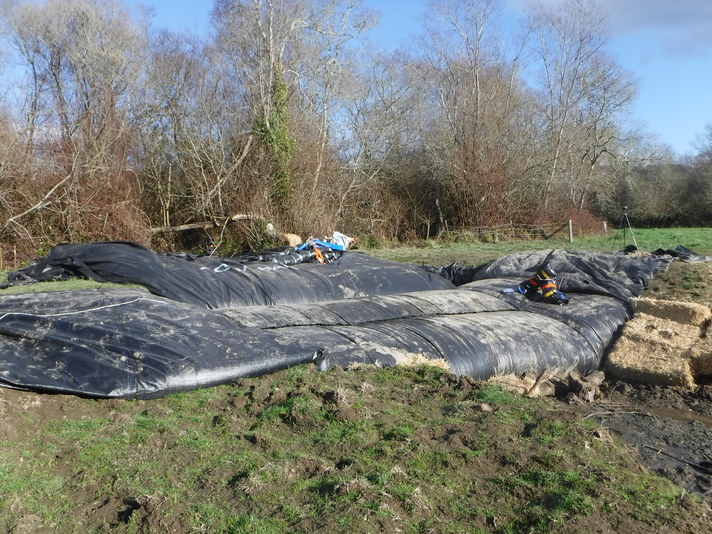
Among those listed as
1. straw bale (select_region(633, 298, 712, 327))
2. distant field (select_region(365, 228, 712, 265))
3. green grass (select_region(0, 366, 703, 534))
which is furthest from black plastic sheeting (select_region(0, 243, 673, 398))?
distant field (select_region(365, 228, 712, 265))

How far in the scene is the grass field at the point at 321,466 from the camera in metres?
3.08

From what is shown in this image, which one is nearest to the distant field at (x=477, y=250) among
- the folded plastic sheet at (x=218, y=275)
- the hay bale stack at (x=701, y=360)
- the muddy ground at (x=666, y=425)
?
the folded plastic sheet at (x=218, y=275)

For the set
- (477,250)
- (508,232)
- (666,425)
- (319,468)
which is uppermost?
(508,232)

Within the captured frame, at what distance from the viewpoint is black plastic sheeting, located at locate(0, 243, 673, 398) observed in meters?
4.70

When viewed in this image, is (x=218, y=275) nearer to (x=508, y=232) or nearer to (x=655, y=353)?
(x=655, y=353)

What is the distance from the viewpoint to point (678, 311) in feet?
24.5

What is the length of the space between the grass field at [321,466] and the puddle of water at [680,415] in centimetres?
149

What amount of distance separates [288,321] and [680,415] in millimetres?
3683

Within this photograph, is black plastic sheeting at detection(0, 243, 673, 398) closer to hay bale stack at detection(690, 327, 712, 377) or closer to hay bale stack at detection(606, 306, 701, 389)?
hay bale stack at detection(606, 306, 701, 389)

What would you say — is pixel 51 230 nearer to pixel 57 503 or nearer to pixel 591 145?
pixel 57 503

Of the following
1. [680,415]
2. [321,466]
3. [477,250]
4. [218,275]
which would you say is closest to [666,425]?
[680,415]

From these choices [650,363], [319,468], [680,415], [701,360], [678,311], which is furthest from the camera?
[678,311]

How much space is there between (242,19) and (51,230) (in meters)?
9.12

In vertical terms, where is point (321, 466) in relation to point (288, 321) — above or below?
below
